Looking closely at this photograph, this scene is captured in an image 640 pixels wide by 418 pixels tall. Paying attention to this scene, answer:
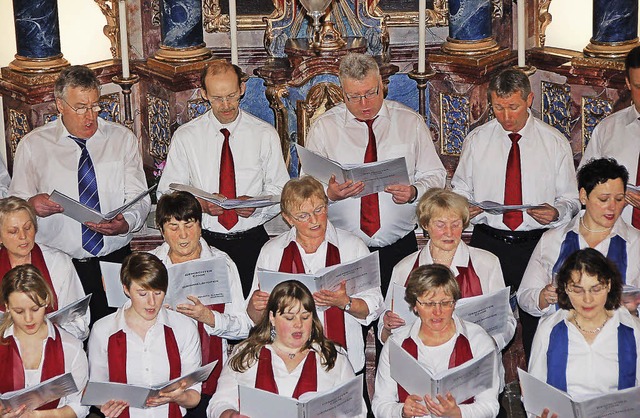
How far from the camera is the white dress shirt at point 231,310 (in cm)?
672

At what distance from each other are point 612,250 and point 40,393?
8.93ft

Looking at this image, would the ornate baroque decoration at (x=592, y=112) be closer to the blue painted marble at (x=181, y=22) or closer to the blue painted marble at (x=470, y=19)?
the blue painted marble at (x=470, y=19)

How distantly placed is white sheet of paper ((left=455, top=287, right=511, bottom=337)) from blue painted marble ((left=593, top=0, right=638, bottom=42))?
305 centimetres

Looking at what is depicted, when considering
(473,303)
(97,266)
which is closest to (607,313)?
(473,303)

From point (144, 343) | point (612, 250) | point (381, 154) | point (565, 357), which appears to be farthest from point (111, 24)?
point (565, 357)

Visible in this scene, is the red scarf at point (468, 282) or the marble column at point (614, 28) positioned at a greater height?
the marble column at point (614, 28)

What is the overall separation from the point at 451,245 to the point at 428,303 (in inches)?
24.2

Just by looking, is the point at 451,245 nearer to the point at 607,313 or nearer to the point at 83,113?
the point at 607,313

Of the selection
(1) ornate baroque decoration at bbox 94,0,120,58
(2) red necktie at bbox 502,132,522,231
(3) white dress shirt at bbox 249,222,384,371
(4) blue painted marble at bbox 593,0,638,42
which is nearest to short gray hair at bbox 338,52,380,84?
(2) red necktie at bbox 502,132,522,231

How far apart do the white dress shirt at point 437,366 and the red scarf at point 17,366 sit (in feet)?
4.63

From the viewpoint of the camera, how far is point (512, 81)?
7.29 m

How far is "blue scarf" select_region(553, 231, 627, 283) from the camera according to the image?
6.73m

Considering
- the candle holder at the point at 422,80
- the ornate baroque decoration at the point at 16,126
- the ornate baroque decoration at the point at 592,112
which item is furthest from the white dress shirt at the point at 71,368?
the ornate baroque decoration at the point at 592,112

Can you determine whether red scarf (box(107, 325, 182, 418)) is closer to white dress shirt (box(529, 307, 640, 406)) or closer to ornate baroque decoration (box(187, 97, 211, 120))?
white dress shirt (box(529, 307, 640, 406))
